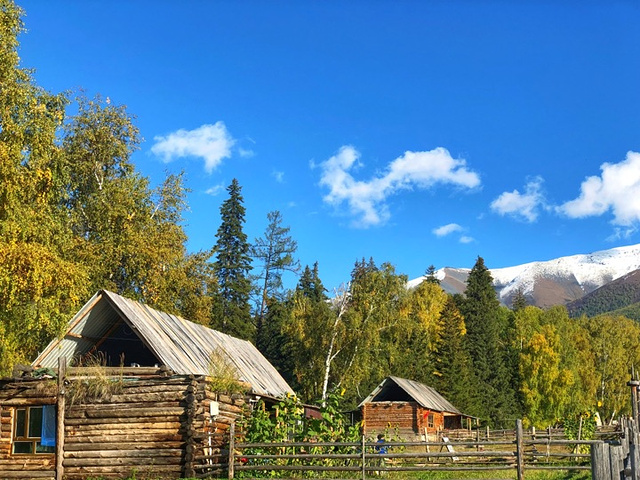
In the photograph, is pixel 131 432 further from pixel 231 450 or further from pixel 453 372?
pixel 453 372

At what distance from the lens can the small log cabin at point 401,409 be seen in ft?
158

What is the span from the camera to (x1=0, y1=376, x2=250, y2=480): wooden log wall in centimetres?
2175

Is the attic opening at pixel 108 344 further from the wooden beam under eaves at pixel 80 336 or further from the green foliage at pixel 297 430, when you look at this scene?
the green foliage at pixel 297 430

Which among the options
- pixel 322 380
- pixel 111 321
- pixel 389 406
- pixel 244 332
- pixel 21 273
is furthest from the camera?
pixel 244 332

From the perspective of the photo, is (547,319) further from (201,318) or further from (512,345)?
(201,318)

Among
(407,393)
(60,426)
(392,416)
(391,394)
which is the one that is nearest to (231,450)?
(60,426)

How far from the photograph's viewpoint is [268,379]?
32312 mm

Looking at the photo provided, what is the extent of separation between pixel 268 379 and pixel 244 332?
3158cm

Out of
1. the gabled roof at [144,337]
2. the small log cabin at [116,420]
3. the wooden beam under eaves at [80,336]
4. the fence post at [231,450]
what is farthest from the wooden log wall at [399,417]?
the fence post at [231,450]

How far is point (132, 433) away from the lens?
2217 centimetres

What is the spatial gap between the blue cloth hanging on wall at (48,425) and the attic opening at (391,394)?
28.9 meters

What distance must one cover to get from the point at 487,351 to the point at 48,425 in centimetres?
5520

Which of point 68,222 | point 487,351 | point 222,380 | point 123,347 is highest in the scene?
point 68,222

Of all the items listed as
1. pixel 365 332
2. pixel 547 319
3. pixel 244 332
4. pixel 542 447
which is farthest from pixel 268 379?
pixel 547 319
